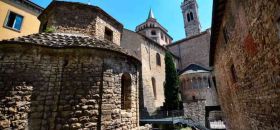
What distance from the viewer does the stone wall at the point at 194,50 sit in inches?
Answer: 1066

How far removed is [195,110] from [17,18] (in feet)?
58.5

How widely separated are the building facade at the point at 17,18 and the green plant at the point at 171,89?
50.1ft

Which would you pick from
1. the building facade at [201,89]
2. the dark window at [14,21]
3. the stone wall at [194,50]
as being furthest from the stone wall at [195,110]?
the dark window at [14,21]

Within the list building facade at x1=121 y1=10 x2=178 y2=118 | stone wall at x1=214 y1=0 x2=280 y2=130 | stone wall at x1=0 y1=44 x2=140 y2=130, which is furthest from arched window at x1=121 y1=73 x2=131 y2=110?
building facade at x1=121 y1=10 x2=178 y2=118

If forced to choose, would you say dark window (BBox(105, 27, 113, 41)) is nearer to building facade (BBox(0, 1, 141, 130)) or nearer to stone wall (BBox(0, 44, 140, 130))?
building facade (BBox(0, 1, 141, 130))

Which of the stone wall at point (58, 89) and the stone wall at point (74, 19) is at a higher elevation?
the stone wall at point (74, 19)

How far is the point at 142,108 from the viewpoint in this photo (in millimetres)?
17234

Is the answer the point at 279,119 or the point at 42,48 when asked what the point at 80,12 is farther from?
the point at 279,119

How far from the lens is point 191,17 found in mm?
43781

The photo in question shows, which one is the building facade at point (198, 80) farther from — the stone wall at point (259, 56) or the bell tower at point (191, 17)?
the bell tower at point (191, 17)

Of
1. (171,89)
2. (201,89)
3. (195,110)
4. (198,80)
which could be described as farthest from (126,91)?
(198,80)

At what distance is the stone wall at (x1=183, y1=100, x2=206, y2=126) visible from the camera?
1627 centimetres

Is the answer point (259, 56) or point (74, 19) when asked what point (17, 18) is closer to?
point (74, 19)

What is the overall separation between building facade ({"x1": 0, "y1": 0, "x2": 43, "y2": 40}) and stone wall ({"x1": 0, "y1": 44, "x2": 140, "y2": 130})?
10128 millimetres
